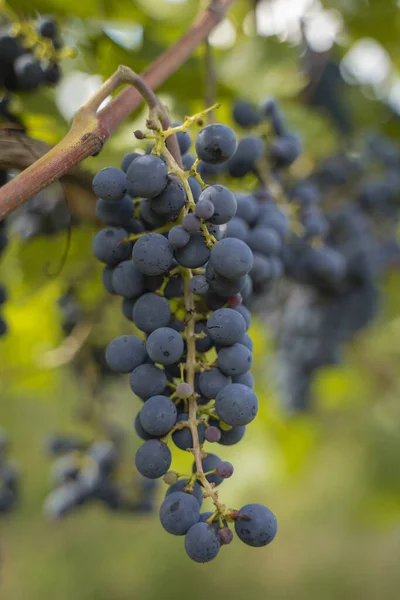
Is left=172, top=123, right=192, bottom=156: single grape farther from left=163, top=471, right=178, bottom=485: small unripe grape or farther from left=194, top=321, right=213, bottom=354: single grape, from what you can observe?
left=163, top=471, right=178, bottom=485: small unripe grape

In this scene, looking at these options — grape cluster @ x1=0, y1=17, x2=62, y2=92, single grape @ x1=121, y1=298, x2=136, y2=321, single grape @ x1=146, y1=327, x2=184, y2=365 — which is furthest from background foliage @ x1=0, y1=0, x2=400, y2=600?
single grape @ x1=146, y1=327, x2=184, y2=365

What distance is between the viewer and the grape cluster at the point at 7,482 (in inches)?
58.8

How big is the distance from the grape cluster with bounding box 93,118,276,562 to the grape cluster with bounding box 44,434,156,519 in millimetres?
896

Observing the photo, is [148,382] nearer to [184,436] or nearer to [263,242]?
[184,436]

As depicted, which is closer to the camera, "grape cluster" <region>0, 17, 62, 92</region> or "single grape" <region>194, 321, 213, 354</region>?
"single grape" <region>194, 321, 213, 354</region>

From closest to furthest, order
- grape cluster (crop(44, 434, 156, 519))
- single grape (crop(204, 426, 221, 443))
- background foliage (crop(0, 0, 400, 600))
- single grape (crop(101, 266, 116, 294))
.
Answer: single grape (crop(204, 426, 221, 443)) → single grape (crop(101, 266, 116, 294)) → background foliage (crop(0, 0, 400, 600)) → grape cluster (crop(44, 434, 156, 519))

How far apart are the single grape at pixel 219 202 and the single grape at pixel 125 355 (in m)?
0.16

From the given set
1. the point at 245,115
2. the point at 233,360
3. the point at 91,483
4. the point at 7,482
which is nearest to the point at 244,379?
the point at 233,360

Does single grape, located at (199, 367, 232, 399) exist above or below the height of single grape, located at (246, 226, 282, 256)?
below

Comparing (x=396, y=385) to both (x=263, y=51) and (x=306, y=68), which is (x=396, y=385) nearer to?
(x=306, y=68)

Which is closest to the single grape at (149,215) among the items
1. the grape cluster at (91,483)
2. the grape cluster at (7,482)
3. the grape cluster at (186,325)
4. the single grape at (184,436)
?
the grape cluster at (186,325)

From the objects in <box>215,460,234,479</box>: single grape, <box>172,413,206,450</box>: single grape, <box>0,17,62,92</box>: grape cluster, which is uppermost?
<box>0,17,62,92</box>: grape cluster

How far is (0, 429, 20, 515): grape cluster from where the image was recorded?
149 centimetres

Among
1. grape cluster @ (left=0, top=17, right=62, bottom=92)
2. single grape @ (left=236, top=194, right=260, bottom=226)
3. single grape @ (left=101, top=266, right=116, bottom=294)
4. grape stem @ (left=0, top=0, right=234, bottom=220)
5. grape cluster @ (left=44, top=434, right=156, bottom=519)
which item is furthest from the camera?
grape cluster @ (left=44, top=434, right=156, bottom=519)
